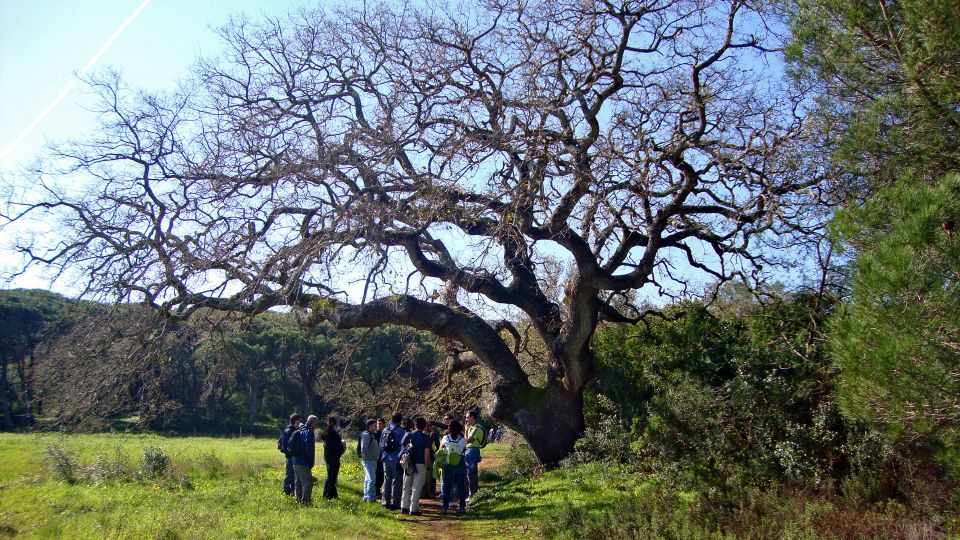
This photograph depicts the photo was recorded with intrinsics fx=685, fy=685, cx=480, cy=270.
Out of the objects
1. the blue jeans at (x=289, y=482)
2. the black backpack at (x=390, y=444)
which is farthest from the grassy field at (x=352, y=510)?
the black backpack at (x=390, y=444)

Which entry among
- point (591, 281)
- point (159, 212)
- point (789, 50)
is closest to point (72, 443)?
point (159, 212)

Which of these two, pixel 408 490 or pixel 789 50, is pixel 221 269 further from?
pixel 789 50

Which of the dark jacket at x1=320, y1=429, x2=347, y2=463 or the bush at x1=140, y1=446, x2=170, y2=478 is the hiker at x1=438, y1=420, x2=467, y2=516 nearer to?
the dark jacket at x1=320, y1=429, x2=347, y2=463

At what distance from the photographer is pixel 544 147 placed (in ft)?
38.8

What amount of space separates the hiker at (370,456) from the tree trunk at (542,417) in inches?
122

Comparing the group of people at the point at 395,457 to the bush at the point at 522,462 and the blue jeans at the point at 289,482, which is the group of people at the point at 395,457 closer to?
the blue jeans at the point at 289,482

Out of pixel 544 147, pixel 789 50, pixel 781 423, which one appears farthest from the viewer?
pixel 544 147

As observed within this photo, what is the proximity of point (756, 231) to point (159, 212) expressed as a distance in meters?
10.4

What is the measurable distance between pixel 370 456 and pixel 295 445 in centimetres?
172

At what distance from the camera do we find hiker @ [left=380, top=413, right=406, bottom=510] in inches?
470

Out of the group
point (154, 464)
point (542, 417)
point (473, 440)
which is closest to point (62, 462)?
point (154, 464)

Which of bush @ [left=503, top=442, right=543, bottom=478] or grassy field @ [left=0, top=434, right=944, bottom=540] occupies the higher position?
bush @ [left=503, top=442, right=543, bottom=478]

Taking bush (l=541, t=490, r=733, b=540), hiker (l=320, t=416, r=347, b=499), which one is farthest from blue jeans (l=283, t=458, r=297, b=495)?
bush (l=541, t=490, r=733, b=540)

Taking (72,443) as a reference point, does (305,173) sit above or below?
above
